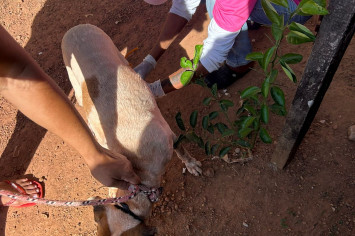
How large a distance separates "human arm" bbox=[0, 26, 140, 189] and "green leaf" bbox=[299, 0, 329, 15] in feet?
4.22

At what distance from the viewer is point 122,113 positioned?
2.82 metres

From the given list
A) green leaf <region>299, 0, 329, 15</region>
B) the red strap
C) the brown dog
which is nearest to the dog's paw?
the brown dog

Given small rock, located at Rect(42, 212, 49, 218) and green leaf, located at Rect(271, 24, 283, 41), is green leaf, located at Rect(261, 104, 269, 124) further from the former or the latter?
small rock, located at Rect(42, 212, 49, 218)

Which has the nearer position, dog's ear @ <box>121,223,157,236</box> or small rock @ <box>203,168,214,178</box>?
dog's ear @ <box>121,223,157,236</box>

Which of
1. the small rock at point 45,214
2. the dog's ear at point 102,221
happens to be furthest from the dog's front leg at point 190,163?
the small rock at point 45,214

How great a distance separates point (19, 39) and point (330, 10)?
16.1 feet

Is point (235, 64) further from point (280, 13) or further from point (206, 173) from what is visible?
point (206, 173)

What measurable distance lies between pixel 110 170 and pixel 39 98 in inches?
23.8

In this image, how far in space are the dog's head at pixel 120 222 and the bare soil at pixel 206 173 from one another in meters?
0.70

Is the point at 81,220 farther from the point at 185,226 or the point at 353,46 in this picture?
the point at 353,46

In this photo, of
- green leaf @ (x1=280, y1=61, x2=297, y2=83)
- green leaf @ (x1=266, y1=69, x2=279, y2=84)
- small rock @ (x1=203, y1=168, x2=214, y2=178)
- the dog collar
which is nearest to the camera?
green leaf @ (x1=280, y1=61, x2=297, y2=83)

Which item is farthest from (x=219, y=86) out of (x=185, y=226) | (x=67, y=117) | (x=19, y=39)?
(x=19, y=39)

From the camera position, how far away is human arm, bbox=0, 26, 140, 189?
1517 millimetres

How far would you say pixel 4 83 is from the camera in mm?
1557
